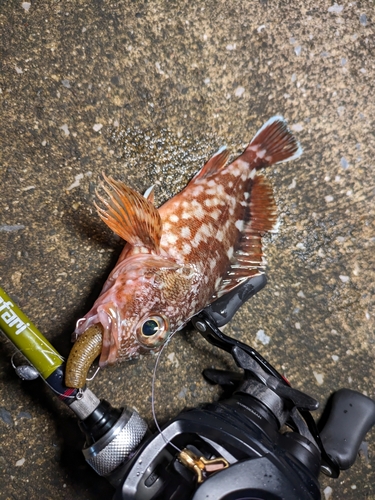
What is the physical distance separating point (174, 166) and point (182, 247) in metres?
0.47

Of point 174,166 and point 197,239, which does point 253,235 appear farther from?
point 174,166

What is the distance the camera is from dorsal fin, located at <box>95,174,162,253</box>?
5.22 feet

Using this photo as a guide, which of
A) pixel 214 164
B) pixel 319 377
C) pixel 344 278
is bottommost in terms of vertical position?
pixel 319 377

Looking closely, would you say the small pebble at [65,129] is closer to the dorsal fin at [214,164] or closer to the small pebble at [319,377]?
the dorsal fin at [214,164]

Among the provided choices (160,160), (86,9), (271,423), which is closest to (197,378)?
(271,423)

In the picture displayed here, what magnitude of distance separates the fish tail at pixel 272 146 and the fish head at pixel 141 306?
0.67 metres

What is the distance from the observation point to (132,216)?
1.60 metres

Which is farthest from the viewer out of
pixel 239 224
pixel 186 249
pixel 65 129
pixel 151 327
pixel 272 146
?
pixel 272 146

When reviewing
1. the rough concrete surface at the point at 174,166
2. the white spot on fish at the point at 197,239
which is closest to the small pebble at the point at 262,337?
the rough concrete surface at the point at 174,166

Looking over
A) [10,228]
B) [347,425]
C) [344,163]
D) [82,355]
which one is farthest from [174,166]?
[347,425]

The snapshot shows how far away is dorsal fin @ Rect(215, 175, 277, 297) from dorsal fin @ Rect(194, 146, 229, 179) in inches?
6.8

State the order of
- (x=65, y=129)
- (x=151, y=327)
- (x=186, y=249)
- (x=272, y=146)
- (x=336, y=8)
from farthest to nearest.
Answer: (x=336, y=8), (x=272, y=146), (x=65, y=129), (x=186, y=249), (x=151, y=327)

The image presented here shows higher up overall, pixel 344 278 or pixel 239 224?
pixel 239 224

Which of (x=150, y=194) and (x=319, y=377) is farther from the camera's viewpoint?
(x=319, y=377)
